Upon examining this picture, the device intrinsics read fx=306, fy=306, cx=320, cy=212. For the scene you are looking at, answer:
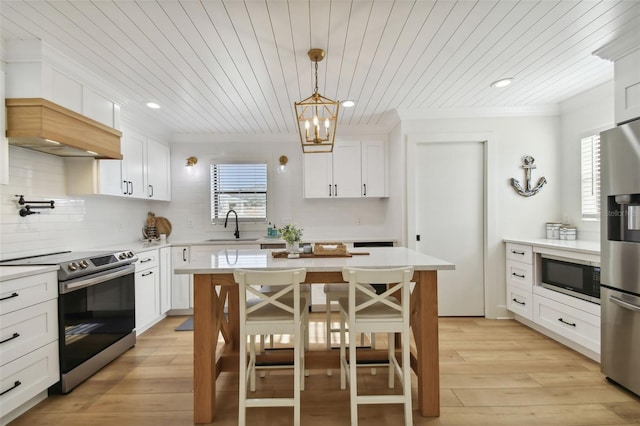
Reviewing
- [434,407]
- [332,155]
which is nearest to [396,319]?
[434,407]

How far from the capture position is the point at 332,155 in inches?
180

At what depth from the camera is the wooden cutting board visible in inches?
181

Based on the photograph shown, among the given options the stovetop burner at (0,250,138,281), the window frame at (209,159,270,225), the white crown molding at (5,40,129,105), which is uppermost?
the white crown molding at (5,40,129,105)

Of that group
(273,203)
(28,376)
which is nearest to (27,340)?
(28,376)

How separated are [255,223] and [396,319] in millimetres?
3309

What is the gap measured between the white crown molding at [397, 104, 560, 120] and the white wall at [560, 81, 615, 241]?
0.18 metres

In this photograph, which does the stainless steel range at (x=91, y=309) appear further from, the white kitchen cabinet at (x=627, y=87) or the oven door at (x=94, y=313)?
the white kitchen cabinet at (x=627, y=87)

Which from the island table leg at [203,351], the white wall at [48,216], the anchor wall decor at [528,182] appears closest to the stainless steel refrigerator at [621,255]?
the anchor wall decor at [528,182]

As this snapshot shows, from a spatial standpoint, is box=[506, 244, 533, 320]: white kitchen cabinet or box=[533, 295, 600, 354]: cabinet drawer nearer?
box=[533, 295, 600, 354]: cabinet drawer

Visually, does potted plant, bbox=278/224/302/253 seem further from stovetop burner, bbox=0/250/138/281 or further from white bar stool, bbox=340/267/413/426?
stovetop burner, bbox=0/250/138/281

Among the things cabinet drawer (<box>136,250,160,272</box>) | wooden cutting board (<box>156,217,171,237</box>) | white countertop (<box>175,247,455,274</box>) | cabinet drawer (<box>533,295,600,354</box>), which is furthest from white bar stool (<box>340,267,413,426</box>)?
wooden cutting board (<box>156,217,171,237</box>)

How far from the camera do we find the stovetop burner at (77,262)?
227 cm

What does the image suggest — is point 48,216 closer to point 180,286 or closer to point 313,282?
point 180,286

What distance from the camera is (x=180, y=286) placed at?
4.11 meters
